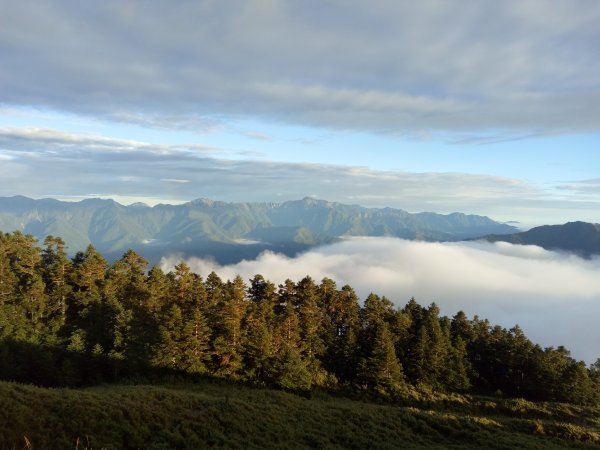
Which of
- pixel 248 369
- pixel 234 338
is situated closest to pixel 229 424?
pixel 234 338

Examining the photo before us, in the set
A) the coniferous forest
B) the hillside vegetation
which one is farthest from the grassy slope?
the coniferous forest

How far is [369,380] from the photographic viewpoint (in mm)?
55656

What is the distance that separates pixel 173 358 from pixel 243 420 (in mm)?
21643

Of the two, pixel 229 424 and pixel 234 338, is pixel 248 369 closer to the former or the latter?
pixel 234 338

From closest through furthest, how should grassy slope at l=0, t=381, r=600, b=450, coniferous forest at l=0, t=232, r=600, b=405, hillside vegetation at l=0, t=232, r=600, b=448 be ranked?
grassy slope at l=0, t=381, r=600, b=450 → hillside vegetation at l=0, t=232, r=600, b=448 → coniferous forest at l=0, t=232, r=600, b=405

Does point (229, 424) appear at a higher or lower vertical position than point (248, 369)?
higher

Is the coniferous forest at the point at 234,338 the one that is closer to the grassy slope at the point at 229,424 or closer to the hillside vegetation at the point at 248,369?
the hillside vegetation at the point at 248,369

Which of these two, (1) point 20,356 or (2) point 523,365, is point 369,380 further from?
(1) point 20,356

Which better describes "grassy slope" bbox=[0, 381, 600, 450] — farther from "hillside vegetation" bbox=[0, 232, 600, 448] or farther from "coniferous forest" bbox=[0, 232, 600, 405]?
"coniferous forest" bbox=[0, 232, 600, 405]

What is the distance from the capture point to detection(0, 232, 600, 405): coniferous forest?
46.0 meters

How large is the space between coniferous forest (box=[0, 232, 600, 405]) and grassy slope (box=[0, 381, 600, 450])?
7.45 m

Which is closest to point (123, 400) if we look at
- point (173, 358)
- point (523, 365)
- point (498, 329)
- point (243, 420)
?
point (243, 420)

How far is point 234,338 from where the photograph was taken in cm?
5078

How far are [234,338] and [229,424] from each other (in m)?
24.5
